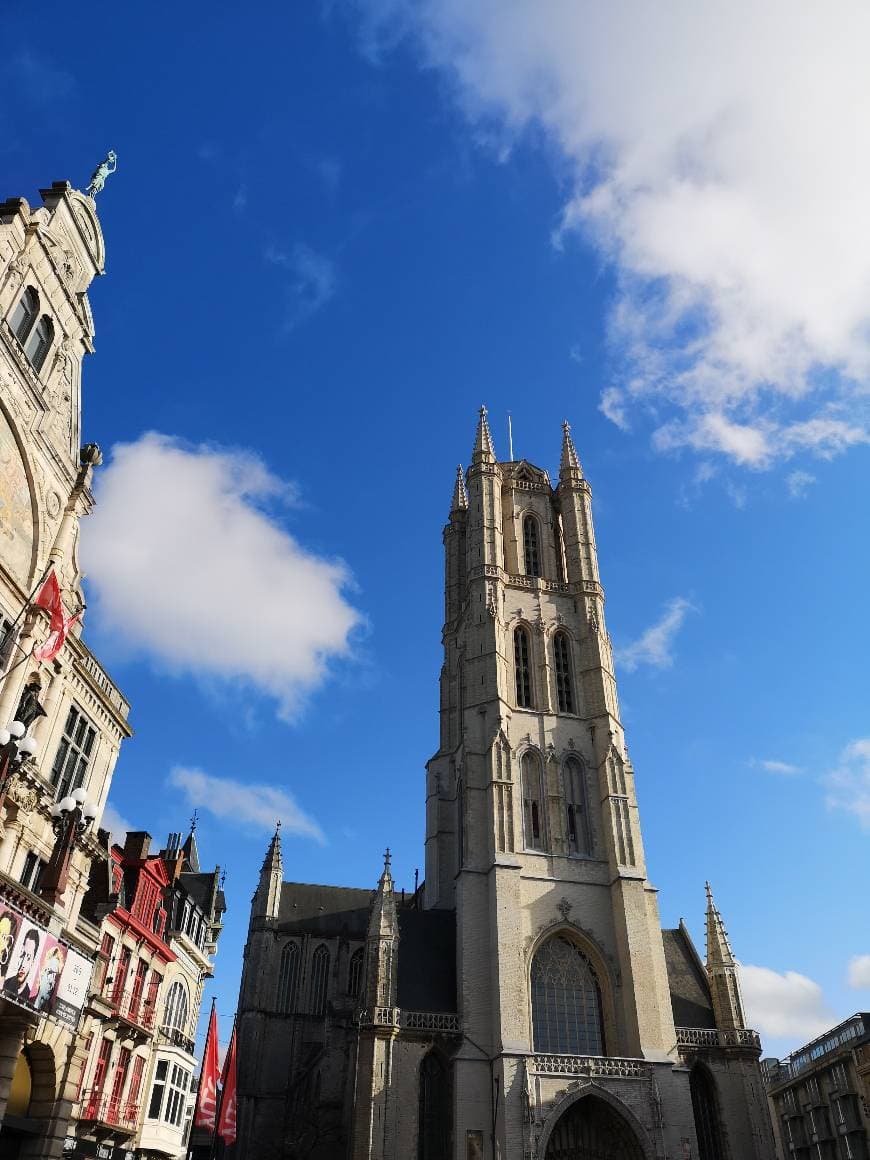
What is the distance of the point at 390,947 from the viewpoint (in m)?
36.8

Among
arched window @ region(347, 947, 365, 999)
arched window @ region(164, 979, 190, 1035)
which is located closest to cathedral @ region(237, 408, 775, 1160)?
arched window @ region(347, 947, 365, 999)

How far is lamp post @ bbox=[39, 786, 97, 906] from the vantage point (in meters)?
20.1

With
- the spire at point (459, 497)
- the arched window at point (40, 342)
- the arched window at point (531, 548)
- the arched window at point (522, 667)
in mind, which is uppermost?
the spire at point (459, 497)

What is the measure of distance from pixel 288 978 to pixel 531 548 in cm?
3102

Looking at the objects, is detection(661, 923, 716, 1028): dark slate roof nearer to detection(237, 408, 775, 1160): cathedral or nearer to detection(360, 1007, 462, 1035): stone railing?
detection(237, 408, 775, 1160): cathedral

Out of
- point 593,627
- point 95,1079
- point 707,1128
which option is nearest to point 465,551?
point 593,627

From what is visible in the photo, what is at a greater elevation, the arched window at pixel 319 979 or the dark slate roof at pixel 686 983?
the arched window at pixel 319 979

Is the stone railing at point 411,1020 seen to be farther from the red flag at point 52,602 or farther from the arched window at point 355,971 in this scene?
the red flag at point 52,602

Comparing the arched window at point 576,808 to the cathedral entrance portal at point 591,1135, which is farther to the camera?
the arched window at point 576,808

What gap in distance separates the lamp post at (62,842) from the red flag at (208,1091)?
1245 centimetres

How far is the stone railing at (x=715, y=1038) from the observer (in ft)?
121

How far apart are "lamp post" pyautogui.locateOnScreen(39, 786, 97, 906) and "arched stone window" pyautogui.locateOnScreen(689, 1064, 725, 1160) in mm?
27714

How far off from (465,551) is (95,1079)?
3582 cm

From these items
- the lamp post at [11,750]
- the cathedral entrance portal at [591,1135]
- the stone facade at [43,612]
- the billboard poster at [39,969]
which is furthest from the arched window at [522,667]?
the lamp post at [11,750]
